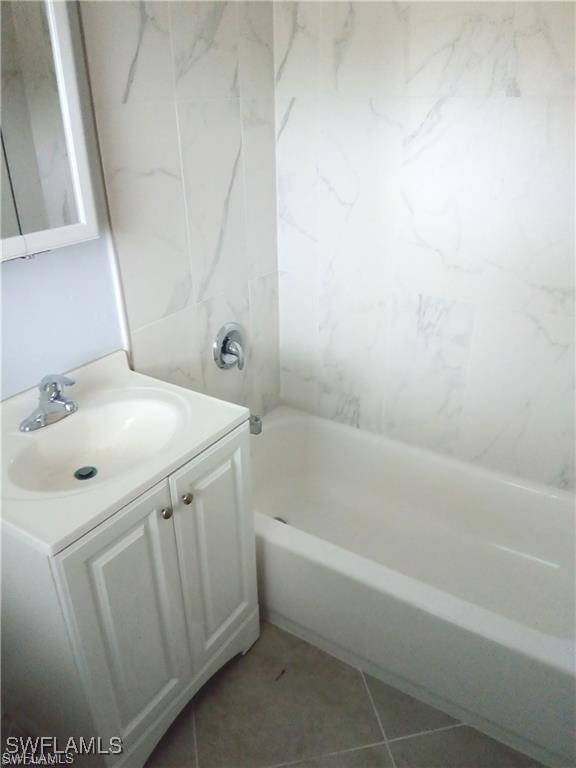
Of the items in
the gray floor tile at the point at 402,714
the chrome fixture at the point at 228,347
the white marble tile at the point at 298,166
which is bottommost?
the gray floor tile at the point at 402,714

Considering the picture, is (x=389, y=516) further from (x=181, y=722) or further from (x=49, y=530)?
(x=49, y=530)

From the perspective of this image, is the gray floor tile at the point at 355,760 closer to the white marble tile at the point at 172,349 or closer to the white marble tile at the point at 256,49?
the white marble tile at the point at 172,349

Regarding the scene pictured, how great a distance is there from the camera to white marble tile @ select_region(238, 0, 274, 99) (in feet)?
5.62

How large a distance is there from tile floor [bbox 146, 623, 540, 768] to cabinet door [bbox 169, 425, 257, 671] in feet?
→ 0.58

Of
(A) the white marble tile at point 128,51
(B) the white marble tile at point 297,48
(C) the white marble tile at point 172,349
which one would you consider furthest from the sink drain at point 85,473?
(B) the white marble tile at point 297,48

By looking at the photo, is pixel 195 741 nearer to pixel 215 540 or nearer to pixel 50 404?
pixel 215 540

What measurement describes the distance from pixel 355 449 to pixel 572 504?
2.49 feet

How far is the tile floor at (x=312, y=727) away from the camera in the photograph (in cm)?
150

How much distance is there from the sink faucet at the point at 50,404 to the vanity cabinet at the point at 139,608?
33 centimetres

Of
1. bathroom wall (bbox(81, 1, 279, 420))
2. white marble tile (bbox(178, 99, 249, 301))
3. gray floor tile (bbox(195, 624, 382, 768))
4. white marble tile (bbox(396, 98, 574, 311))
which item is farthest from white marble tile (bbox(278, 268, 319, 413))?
gray floor tile (bbox(195, 624, 382, 768))

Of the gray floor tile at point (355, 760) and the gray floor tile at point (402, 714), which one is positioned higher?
the gray floor tile at point (402, 714)

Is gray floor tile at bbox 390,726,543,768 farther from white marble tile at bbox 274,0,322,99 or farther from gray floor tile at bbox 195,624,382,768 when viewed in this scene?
white marble tile at bbox 274,0,322,99

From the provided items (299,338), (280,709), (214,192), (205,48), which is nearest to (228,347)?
(299,338)

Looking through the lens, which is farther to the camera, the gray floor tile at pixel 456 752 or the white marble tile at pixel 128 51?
the gray floor tile at pixel 456 752
